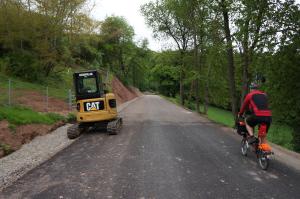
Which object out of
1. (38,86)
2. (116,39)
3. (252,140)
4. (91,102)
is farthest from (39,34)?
(116,39)

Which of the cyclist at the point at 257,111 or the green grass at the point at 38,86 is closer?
the cyclist at the point at 257,111

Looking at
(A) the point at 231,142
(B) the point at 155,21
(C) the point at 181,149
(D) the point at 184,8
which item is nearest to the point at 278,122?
(A) the point at 231,142

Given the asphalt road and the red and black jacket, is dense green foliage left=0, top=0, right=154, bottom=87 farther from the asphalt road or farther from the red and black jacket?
the red and black jacket

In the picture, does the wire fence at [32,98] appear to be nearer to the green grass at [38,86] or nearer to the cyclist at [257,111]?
the green grass at [38,86]

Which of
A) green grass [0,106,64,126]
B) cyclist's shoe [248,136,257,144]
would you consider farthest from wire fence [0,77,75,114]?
cyclist's shoe [248,136,257,144]

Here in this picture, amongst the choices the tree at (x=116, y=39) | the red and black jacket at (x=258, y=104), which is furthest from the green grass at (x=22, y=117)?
the tree at (x=116, y=39)

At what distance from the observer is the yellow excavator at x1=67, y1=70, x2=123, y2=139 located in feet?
44.6

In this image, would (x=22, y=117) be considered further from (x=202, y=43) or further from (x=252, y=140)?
(x=202, y=43)

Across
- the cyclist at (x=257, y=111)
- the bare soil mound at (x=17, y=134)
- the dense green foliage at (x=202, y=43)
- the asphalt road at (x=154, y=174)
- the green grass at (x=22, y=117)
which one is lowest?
the asphalt road at (x=154, y=174)

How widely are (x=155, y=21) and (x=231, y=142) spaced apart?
31938mm

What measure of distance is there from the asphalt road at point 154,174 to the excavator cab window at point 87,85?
3151mm

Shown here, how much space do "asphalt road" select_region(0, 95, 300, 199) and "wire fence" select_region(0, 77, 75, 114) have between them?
821 centimetres

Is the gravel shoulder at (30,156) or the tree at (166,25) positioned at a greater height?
the tree at (166,25)

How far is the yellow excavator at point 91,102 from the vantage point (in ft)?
44.6
